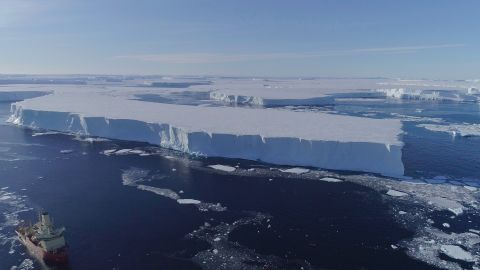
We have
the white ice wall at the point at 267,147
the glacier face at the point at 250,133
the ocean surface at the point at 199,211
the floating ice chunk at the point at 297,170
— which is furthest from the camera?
the glacier face at the point at 250,133

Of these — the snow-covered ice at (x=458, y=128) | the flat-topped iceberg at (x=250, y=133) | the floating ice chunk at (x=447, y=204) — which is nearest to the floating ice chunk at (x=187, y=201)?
the flat-topped iceberg at (x=250, y=133)

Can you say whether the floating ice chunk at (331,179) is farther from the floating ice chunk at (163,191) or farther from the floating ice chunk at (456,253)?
the floating ice chunk at (163,191)

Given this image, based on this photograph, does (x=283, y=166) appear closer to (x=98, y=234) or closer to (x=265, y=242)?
(x=265, y=242)

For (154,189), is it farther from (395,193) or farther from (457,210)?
(457,210)

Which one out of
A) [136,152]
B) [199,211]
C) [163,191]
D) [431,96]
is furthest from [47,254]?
[431,96]

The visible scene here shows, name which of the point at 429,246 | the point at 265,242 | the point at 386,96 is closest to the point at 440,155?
the point at 429,246

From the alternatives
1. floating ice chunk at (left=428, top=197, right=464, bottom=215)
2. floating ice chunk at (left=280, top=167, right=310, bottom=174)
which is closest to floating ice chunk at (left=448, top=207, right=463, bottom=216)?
floating ice chunk at (left=428, top=197, right=464, bottom=215)
